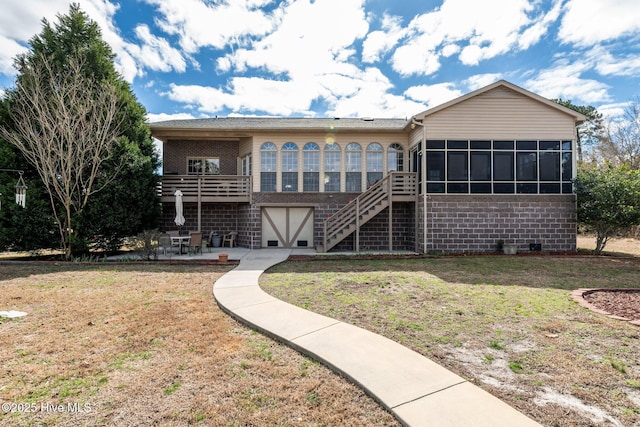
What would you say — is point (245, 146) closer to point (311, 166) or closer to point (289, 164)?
point (289, 164)

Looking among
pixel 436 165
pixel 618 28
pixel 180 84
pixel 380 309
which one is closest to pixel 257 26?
pixel 180 84

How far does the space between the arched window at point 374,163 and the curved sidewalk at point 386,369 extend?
1041 cm

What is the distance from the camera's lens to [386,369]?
10.9 feet

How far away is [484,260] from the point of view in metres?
11.3

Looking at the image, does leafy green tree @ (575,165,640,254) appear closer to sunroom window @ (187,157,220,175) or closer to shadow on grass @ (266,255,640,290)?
shadow on grass @ (266,255,640,290)

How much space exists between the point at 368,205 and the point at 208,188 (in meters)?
7.83

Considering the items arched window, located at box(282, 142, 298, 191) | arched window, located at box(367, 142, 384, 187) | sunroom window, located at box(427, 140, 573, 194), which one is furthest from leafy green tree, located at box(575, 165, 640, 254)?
arched window, located at box(282, 142, 298, 191)

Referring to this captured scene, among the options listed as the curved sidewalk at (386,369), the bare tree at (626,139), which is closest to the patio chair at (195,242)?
the curved sidewalk at (386,369)

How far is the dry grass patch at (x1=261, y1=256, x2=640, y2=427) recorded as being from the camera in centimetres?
290

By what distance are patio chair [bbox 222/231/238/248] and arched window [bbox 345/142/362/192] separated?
6.32 metres

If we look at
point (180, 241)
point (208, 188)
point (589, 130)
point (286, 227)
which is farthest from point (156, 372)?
point (589, 130)

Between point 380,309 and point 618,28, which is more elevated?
point 618,28

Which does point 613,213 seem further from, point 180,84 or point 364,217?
point 180,84

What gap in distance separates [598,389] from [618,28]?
17.5 metres
